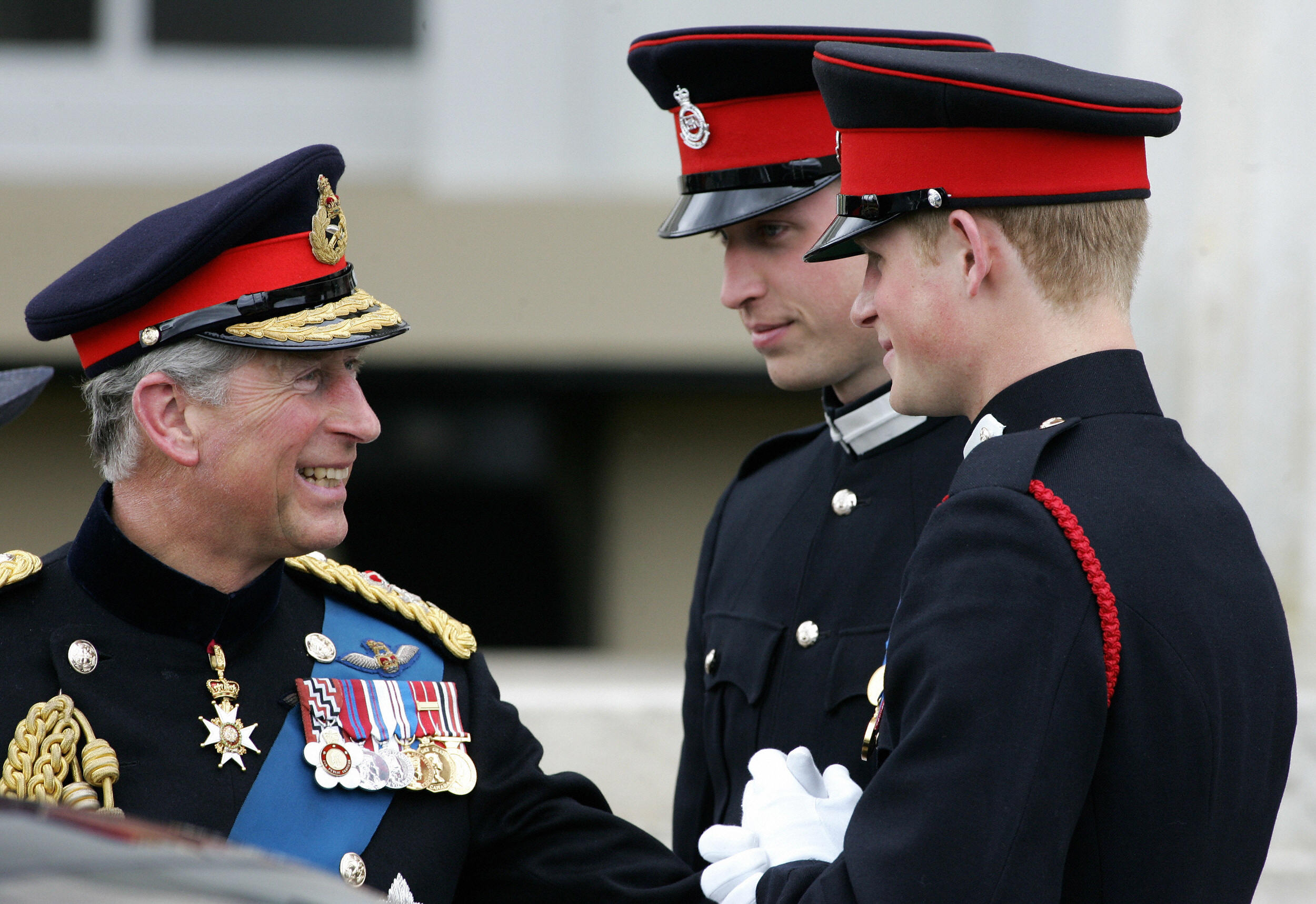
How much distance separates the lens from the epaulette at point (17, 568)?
1.93 metres

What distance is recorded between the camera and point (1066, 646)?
4.62ft

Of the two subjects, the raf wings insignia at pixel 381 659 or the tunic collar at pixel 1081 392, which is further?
the raf wings insignia at pixel 381 659

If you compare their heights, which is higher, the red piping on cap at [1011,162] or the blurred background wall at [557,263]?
the red piping on cap at [1011,162]

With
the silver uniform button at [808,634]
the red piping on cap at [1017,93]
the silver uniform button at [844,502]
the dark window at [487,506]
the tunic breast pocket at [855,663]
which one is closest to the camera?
the red piping on cap at [1017,93]

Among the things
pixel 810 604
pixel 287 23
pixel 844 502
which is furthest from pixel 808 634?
pixel 287 23

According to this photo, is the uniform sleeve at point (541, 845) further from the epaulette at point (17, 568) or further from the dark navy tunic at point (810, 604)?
the epaulette at point (17, 568)

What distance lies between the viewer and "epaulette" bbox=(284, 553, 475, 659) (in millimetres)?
2141

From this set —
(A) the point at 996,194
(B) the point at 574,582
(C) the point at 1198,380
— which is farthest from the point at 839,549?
(B) the point at 574,582

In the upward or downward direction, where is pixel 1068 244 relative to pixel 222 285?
upward

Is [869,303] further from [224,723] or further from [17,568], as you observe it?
[17,568]

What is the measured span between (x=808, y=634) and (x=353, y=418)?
2.46 feet

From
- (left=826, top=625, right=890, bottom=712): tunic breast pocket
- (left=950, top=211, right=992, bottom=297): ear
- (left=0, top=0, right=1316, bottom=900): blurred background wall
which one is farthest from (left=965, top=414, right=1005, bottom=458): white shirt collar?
(left=0, top=0, right=1316, bottom=900): blurred background wall

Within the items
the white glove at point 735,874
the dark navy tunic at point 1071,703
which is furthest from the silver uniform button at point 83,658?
the dark navy tunic at point 1071,703

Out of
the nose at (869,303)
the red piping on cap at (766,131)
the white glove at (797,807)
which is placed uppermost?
the red piping on cap at (766,131)
